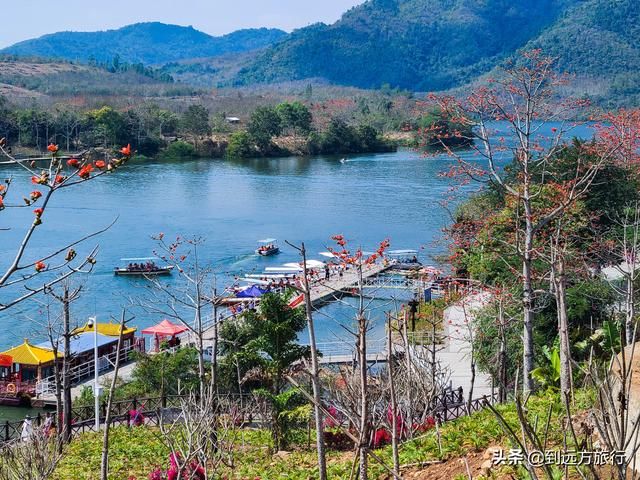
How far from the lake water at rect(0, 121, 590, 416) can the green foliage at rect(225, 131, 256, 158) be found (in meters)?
8.66

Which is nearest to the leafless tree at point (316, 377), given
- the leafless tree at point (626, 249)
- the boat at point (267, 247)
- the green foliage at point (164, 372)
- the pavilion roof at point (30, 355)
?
the leafless tree at point (626, 249)

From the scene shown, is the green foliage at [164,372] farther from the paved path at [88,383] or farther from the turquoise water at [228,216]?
the turquoise water at [228,216]

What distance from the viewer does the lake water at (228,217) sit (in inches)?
1102

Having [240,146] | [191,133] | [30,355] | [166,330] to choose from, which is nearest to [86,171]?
[30,355]

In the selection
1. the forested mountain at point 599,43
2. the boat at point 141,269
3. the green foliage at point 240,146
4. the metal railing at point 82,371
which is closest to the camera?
the metal railing at point 82,371

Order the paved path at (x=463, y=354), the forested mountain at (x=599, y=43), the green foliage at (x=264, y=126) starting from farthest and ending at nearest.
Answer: the forested mountain at (x=599, y=43) → the green foliage at (x=264, y=126) → the paved path at (x=463, y=354)

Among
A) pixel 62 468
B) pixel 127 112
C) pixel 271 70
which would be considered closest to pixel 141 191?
pixel 127 112

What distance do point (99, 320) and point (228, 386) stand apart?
11832 millimetres

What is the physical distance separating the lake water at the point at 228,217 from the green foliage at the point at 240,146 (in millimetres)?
8655

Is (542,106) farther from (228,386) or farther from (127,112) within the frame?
(127,112)

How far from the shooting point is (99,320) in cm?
2531

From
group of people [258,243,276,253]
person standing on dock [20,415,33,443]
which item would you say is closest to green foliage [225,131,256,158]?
group of people [258,243,276,253]

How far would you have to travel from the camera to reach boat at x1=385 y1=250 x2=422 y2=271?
32.1m

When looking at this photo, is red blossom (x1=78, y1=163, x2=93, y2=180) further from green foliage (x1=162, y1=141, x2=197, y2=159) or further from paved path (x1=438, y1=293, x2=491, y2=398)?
green foliage (x1=162, y1=141, x2=197, y2=159)
